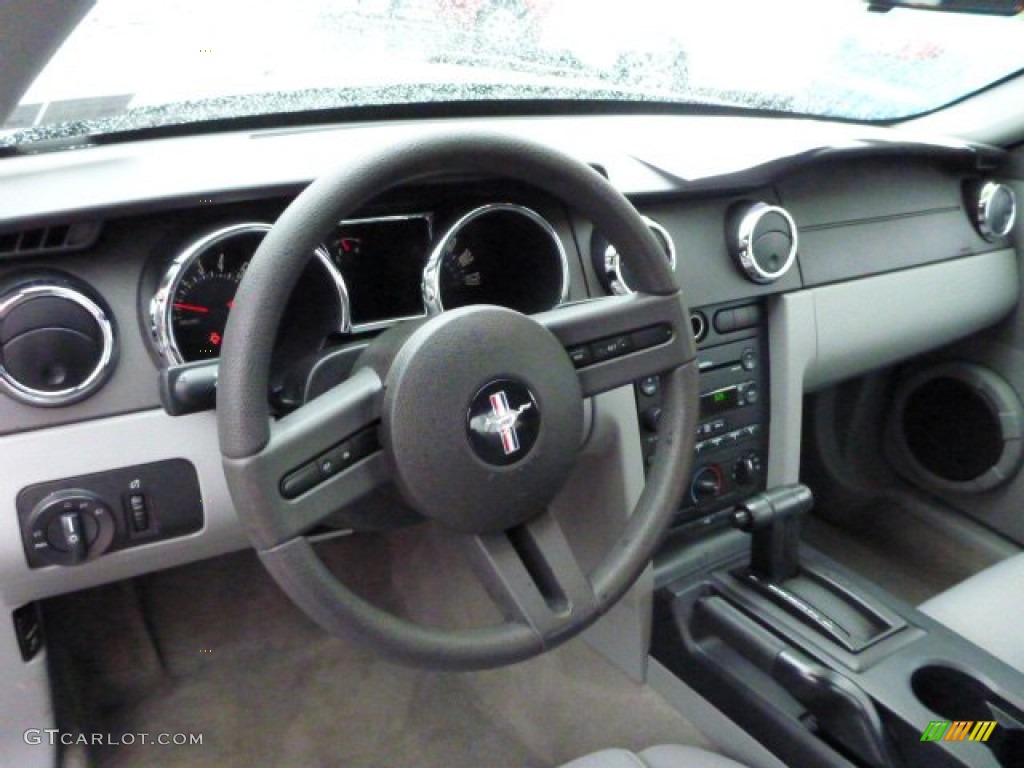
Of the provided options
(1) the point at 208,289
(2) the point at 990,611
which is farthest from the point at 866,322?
(1) the point at 208,289

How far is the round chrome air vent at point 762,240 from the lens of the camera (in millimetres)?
1476

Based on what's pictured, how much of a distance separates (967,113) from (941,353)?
0.56m

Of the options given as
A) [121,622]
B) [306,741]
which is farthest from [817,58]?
[121,622]

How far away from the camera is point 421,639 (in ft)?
2.93

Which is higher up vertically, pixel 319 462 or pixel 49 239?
pixel 49 239

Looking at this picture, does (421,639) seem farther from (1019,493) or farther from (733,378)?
(1019,493)

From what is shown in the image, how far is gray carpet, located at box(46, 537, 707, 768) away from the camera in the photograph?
1.61 meters

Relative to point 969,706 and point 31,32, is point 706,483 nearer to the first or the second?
point 969,706

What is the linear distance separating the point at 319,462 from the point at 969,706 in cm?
97

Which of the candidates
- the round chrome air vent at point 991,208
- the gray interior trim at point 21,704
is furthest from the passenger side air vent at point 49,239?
the round chrome air vent at point 991,208

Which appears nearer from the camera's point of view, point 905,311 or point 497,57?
point 497,57

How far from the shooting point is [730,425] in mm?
1606

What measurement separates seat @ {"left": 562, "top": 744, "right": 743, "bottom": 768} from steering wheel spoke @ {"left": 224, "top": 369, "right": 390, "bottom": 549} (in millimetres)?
577

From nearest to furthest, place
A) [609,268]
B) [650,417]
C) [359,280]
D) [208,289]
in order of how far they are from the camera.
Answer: [208,289]
[359,280]
[609,268]
[650,417]
